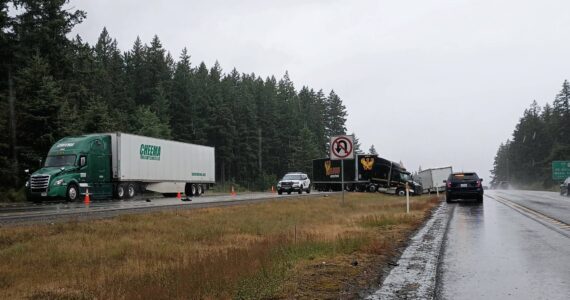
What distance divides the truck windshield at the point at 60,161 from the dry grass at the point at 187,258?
12634 millimetres

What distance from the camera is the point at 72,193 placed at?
26359mm

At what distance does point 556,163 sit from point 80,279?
253 ft

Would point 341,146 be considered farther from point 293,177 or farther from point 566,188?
point 566,188

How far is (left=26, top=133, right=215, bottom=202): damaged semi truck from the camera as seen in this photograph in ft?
84.2

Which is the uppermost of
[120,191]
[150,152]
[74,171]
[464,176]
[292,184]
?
[150,152]

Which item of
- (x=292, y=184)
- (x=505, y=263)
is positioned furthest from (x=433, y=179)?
(x=505, y=263)

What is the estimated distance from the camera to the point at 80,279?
7.97 meters

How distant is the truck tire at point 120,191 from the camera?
3030 cm

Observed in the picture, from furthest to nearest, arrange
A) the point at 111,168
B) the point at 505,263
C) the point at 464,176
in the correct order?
the point at 111,168 < the point at 464,176 < the point at 505,263

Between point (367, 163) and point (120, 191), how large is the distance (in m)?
24.8

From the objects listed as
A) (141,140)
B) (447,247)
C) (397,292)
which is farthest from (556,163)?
(397,292)

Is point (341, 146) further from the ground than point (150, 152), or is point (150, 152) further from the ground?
point (150, 152)

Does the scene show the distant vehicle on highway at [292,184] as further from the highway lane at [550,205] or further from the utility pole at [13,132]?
the utility pole at [13,132]

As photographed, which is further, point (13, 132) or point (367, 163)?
point (367, 163)
